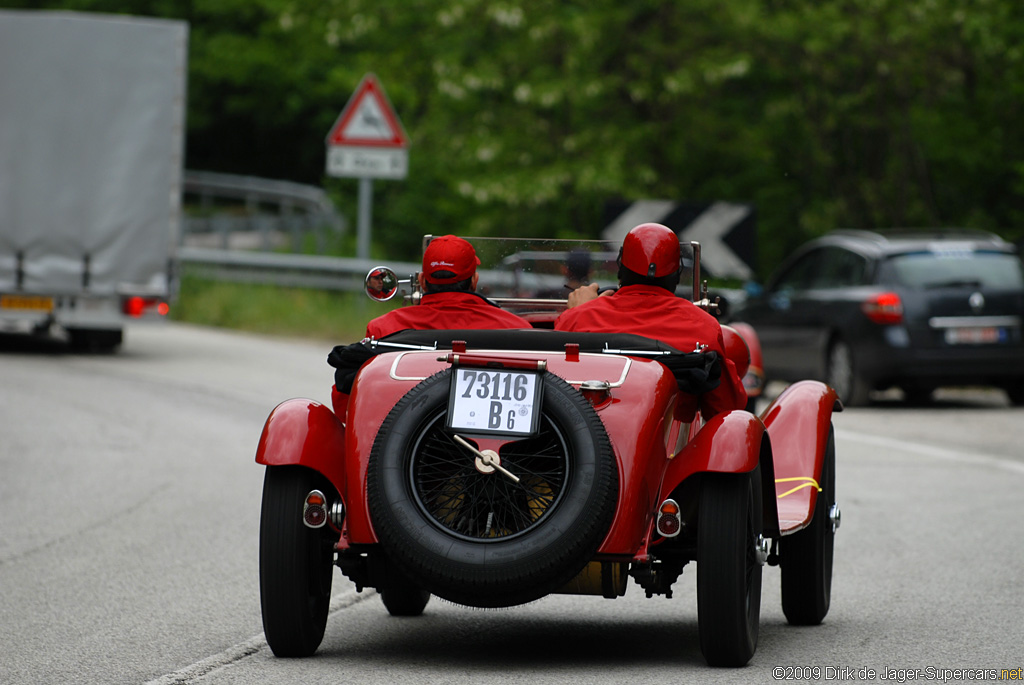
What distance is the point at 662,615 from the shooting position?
267 inches

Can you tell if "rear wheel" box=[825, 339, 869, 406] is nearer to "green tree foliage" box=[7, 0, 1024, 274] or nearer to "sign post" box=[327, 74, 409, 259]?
"sign post" box=[327, 74, 409, 259]

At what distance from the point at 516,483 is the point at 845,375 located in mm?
10956

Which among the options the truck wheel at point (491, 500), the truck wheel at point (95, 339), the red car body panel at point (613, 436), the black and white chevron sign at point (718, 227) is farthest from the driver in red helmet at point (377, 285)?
the truck wheel at point (95, 339)

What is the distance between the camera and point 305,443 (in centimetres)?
553

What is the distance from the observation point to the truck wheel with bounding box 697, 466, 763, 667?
529cm

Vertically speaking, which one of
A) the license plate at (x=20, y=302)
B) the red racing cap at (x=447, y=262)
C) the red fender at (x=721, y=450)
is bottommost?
the license plate at (x=20, y=302)

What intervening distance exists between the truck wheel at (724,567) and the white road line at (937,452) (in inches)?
258

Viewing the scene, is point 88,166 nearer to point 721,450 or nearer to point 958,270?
point 958,270

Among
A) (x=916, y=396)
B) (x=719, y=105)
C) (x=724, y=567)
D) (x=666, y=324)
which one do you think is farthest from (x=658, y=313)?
(x=719, y=105)

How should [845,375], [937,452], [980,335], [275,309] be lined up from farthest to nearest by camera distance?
[275,309], [845,375], [980,335], [937,452]

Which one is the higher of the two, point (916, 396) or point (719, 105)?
point (719, 105)

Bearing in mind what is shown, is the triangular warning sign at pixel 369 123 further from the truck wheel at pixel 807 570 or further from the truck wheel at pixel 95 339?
the truck wheel at pixel 807 570

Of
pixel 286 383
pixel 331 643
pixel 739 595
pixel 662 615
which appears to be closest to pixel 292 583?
A: pixel 331 643

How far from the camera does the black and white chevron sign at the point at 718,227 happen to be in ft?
56.7
